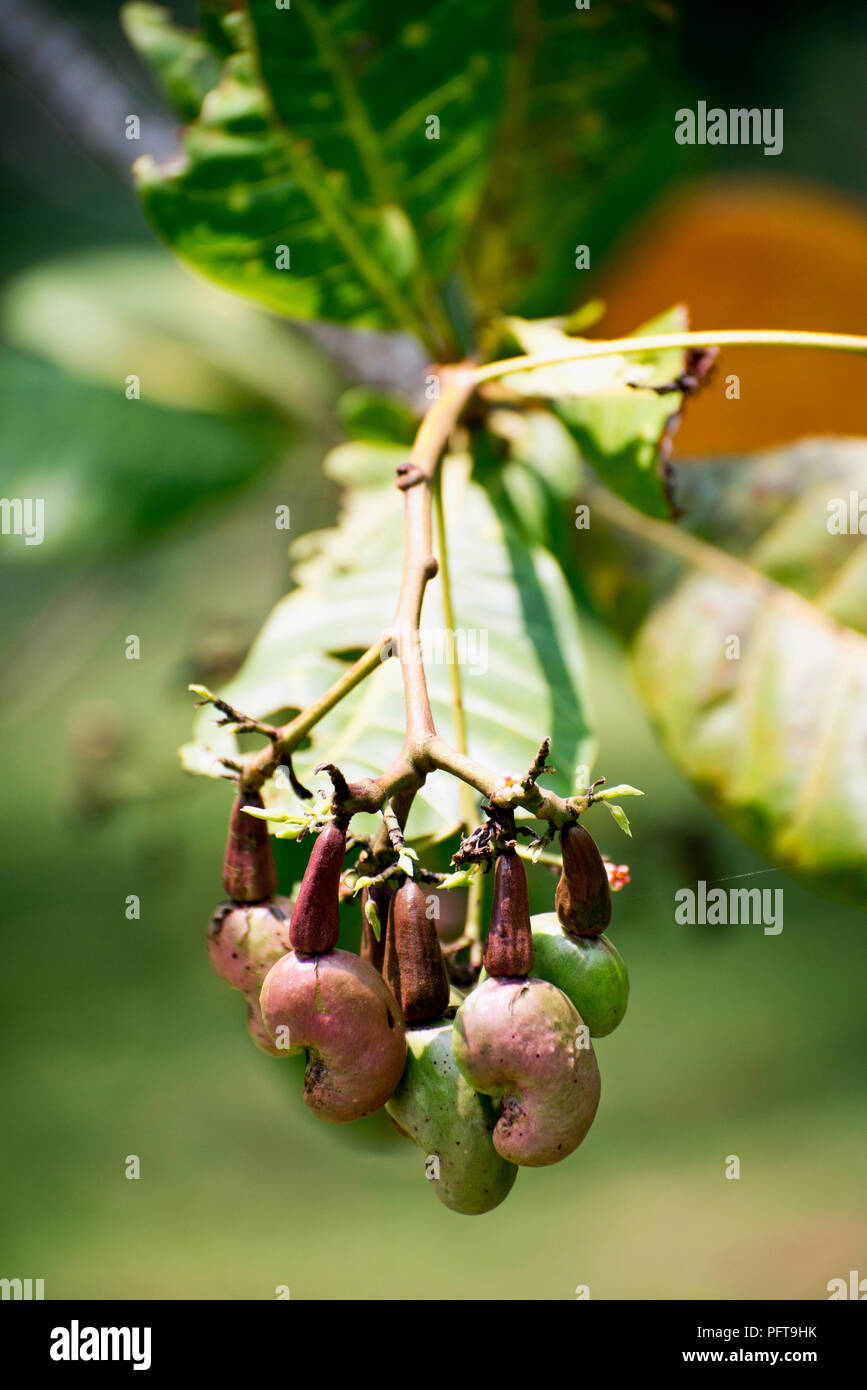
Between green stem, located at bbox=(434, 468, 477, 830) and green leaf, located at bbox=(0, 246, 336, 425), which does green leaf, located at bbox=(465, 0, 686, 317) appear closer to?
green leaf, located at bbox=(0, 246, 336, 425)

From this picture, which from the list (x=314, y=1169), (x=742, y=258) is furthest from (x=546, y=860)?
(x=314, y=1169)

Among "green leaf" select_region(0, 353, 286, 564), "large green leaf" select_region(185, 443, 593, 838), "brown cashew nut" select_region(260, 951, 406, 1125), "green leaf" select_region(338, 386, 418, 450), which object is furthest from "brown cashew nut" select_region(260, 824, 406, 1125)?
"green leaf" select_region(0, 353, 286, 564)

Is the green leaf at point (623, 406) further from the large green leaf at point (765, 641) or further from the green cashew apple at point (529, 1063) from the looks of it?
the green cashew apple at point (529, 1063)

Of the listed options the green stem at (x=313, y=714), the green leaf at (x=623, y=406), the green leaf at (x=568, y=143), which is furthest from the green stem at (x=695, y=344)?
the green leaf at (x=568, y=143)

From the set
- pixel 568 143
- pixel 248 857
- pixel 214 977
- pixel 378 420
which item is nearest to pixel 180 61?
pixel 378 420

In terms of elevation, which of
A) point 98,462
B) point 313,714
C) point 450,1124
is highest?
point 98,462

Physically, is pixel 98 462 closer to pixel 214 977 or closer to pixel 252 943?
pixel 252 943

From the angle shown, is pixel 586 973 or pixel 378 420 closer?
pixel 586 973
